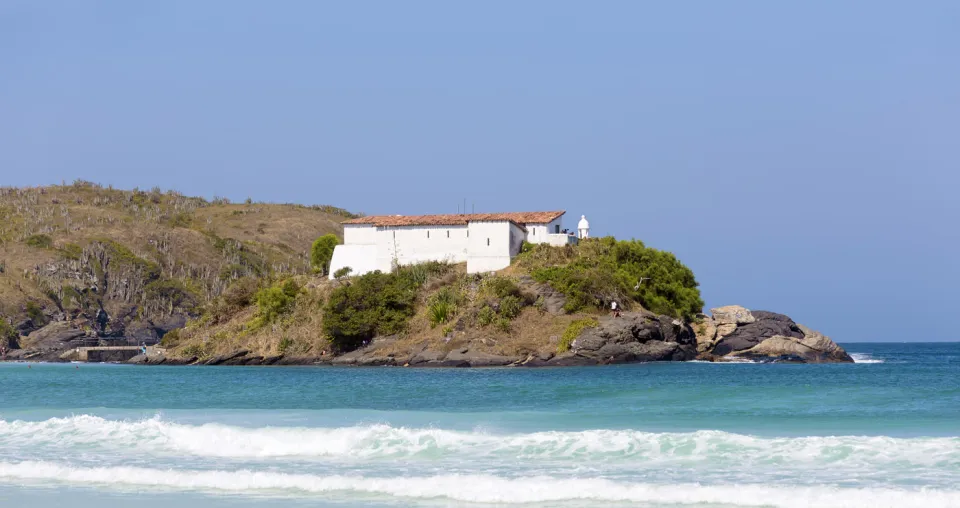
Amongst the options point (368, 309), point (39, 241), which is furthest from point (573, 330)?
point (39, 241)

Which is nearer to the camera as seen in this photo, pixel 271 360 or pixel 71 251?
pixel 271 360

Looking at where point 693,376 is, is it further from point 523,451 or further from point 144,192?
point 144,192

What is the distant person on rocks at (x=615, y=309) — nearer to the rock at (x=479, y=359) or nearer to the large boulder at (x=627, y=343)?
the large boulder at (x=627, y=343)

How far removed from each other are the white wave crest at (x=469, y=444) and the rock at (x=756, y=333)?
45378 mm

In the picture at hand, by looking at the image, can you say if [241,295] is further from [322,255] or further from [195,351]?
[322,255]

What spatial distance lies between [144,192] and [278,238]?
107ft

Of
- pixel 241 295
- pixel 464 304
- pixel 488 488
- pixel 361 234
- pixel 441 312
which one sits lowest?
pixel 488 488

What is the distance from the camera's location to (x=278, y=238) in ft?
519

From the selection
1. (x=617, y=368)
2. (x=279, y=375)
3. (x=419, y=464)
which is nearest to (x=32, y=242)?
(x=279, y=375)

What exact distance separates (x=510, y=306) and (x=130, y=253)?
2987 inches

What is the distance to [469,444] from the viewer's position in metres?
23.3

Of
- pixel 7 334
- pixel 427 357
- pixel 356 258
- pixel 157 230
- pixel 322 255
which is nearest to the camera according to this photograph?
pixel 427 357

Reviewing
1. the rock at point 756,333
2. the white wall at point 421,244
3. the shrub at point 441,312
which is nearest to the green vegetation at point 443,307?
the shrub at point 441,312

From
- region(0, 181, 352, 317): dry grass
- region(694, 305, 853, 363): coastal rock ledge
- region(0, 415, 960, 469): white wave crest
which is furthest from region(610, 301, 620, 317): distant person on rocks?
region(0, 181, 352, 317): dry grass
